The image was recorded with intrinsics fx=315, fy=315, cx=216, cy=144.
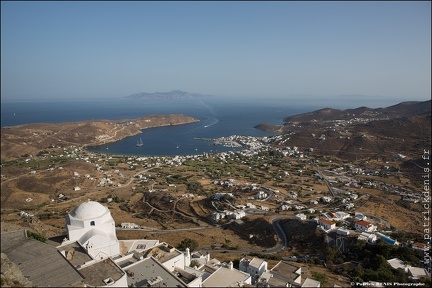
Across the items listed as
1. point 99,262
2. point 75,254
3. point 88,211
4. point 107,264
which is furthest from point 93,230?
point 107,264

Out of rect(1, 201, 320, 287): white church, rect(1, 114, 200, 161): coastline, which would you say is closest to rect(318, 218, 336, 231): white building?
rect(1, 201, 320, 287): white church

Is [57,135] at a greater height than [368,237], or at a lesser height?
greater

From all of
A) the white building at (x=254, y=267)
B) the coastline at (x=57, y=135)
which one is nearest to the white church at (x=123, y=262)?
the white building at (x=254, y=267)

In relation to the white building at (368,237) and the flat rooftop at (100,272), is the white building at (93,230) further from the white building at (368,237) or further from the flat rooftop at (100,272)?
the white building at (368,237)

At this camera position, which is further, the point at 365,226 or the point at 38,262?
the point at 365,226

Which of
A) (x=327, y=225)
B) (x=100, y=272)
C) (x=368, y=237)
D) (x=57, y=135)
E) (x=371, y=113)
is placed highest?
(x=371, y=113)

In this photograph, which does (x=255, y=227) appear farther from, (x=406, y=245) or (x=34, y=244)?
(x=34, y=244)

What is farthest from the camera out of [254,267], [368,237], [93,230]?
[368,237]

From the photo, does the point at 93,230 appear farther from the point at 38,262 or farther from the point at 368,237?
the point at 368,237

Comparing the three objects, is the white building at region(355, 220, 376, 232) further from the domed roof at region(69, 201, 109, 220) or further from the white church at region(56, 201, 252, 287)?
the domed roof at region(69, 201, 109, 220)

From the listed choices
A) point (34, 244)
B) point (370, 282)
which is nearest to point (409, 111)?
point (370, 282)
